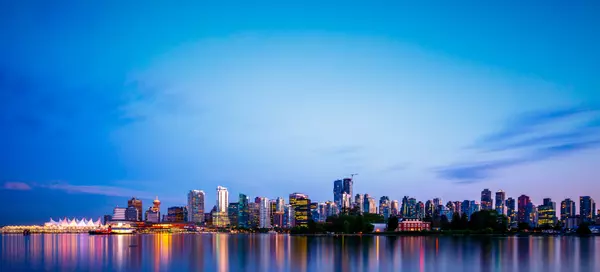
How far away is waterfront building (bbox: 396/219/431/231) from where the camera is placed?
537ft

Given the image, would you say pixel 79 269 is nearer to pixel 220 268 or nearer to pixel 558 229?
pixel 220 268

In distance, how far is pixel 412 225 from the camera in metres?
166

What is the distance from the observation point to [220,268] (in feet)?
134

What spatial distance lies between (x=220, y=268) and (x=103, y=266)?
35.1 feet

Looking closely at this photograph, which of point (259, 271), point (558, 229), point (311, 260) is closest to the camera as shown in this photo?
point (259, 271)

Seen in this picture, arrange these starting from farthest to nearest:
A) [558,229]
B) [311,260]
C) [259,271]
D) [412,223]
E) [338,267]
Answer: [558,229] < [412,223] < [311,260] < [338,267] < [259,271]

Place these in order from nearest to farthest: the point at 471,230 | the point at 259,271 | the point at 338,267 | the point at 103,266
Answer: the point at 259,271 → the point at 338,267 → the point at 103,266 → the point at 471,230

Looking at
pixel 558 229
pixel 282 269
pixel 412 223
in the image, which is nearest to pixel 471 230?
pixel 412 223

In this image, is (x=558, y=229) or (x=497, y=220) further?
(x=558, y=229)

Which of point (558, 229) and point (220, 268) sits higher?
point (220, 268)

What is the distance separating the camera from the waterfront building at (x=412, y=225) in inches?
6442

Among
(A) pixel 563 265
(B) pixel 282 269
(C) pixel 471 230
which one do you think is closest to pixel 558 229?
(C) pixel 471 230

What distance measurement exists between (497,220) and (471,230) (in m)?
12.1

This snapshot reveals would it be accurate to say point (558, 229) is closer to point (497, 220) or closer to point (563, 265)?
point (497, 220)
